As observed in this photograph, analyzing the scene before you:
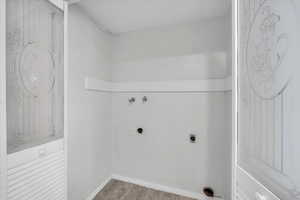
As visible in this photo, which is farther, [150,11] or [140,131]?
[140,131]

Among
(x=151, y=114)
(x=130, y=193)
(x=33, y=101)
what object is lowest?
(x=130, y=193)

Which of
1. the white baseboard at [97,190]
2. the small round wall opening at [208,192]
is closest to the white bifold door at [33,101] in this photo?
the white baseboard at [97,190]

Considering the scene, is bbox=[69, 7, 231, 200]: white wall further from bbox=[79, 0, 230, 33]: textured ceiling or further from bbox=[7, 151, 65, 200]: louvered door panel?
bbox=[7, 151, 65, 200]: louvered door panel

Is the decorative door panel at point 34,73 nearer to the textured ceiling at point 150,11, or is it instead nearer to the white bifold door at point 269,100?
the textured ceiling at point 150,11

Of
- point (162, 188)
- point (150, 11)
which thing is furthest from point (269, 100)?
point (162, 188)

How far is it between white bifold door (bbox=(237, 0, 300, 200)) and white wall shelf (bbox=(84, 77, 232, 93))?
0.91m

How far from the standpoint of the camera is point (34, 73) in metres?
0.91

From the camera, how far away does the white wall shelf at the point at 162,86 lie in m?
1.65

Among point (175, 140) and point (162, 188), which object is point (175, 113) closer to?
point (175, 140)

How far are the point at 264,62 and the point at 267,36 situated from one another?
11 centimetres

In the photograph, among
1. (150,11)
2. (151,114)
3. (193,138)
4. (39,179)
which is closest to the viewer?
(39,179)

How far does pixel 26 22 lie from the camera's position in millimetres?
859

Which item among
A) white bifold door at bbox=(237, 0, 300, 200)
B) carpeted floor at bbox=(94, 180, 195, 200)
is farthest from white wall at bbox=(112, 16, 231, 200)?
white bifold door at bbox=(237, 0, 300, 200)

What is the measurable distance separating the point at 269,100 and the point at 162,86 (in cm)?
143
